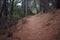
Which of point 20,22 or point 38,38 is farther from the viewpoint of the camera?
point 20,22

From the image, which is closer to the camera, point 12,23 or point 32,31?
point 32,31

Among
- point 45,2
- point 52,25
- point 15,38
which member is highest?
point 45,2

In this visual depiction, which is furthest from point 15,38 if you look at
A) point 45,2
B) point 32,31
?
point 45,2

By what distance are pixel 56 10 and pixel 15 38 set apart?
333cm

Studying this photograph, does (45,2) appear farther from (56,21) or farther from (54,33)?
(54,33)

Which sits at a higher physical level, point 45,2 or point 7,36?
point 45,2

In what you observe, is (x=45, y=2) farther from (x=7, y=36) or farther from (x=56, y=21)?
(x=7, y=36)

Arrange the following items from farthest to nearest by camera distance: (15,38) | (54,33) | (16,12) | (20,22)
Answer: (16,12) < (20,22) < (15,38) < (54,33)

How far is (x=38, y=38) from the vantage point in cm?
766

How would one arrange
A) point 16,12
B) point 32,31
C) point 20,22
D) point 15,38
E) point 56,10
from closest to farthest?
1. point 15,38
2. point 32,31
3. point 56,10
4. point 20,22
5. point 16,12

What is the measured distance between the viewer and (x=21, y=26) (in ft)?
33.7

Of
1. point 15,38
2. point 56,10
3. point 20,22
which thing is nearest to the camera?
point 15,38

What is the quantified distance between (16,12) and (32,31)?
5947mm

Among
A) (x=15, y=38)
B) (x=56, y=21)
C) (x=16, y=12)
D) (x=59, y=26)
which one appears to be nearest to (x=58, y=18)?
(x=56, y=21)
